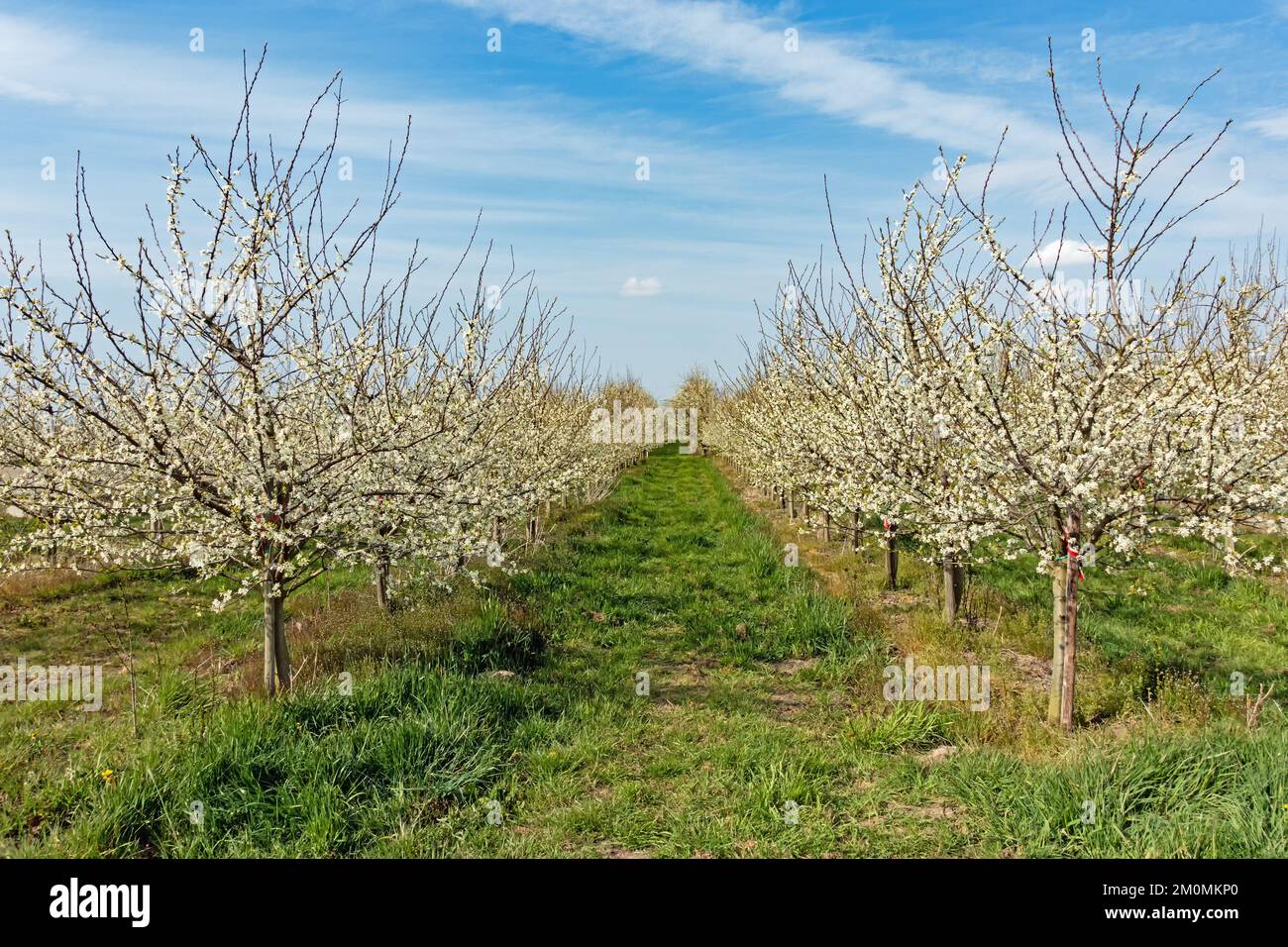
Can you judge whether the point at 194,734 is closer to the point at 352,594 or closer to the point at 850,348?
the point at 352,594

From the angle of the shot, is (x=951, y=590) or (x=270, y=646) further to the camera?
(x=951, y=590)

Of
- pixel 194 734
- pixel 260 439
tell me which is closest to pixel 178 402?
pixel 260 439

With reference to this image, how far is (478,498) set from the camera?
8.38 m

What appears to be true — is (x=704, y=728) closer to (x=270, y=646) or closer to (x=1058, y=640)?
(x=1058, y=640)

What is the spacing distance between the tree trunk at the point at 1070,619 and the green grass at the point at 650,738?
37 cm

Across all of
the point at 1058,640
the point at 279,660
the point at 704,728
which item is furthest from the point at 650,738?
the point at 1058,640

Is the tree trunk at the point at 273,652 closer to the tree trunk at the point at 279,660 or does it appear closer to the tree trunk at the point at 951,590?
the tree trunk at the point at 279,660

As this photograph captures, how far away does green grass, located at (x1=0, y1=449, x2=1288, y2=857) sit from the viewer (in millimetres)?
4777

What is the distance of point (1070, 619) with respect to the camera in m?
6.36

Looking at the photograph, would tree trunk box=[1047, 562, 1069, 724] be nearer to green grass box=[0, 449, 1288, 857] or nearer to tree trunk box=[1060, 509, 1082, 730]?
tree trunk box=[1060, 509, 1082, 730]

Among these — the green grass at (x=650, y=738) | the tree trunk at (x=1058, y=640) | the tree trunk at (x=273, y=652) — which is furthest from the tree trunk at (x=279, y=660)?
the tree trunk at (x=1058, y=640)

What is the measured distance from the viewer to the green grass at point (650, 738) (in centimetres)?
478

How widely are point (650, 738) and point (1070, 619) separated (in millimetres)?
3762
